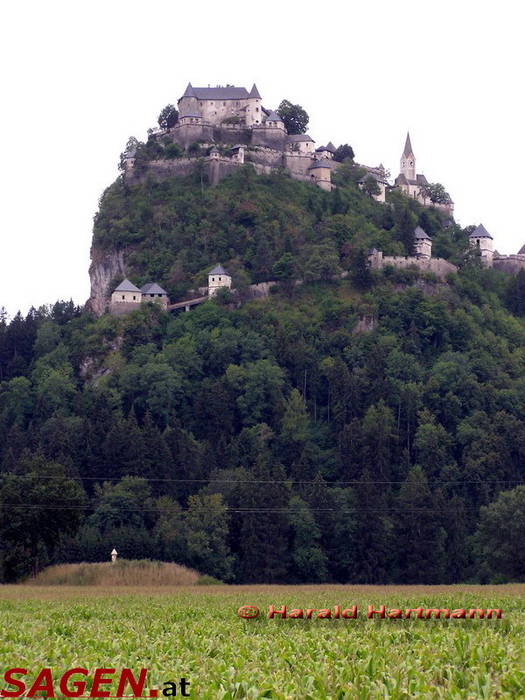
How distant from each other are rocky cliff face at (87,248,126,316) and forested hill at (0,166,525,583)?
3.58 ft

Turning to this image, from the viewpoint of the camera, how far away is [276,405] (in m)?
112

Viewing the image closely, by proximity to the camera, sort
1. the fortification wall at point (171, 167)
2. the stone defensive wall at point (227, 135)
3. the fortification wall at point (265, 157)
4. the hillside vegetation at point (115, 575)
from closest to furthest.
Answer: the hillside vegetation at point (115, 575) → the fortification wall at point (171, 167) → the fortification wall at point (265, 157) → the stone defensive wall at point (227, 135)

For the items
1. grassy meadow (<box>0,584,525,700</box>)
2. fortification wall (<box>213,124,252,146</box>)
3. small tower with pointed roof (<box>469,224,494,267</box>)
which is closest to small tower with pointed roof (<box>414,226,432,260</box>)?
small tower with pointed roof (<box>469,224,494,267</box>)

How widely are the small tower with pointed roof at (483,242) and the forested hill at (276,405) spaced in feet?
10.4

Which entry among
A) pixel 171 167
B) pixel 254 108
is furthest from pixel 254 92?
pixel 171 167

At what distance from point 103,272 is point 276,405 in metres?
33.9

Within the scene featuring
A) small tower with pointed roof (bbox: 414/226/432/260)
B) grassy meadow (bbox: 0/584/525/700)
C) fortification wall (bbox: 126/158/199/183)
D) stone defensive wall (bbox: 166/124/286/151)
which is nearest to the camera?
grassy meadow (bbox: 0/584/525/700)

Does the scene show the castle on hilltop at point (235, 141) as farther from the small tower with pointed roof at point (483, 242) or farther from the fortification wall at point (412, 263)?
the fortification wall at point (412, 263)

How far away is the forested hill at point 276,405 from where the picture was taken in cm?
8994

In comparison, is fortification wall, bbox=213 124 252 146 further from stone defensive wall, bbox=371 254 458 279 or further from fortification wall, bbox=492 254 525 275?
fortification wall, bbox=492 254 525 275

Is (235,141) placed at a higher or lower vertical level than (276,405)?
higher

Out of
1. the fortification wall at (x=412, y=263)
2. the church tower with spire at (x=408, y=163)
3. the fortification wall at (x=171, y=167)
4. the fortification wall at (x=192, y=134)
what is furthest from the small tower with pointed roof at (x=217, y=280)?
the church tower with spire at (x=408, y=163)

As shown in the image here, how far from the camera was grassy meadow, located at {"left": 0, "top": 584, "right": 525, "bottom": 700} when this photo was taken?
21641mm

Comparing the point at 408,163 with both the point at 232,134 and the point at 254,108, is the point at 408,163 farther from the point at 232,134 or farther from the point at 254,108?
the point at 232,134
